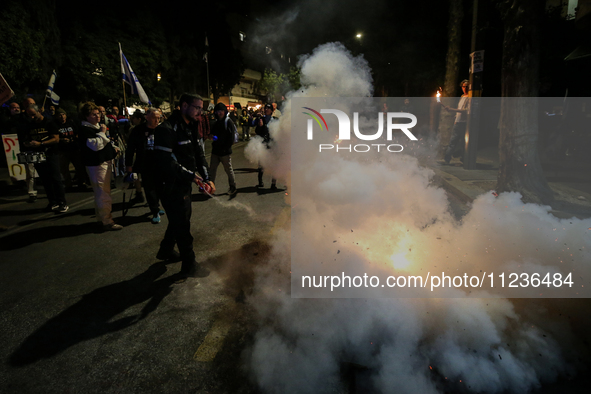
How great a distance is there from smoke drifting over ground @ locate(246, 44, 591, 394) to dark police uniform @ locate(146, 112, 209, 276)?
0.96 meters

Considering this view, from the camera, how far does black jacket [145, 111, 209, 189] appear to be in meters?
3.71

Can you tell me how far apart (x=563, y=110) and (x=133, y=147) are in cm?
1475

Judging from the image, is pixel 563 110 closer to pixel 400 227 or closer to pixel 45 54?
pixel 400 227

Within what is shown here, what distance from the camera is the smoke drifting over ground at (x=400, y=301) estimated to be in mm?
2393

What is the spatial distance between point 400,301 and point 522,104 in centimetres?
544

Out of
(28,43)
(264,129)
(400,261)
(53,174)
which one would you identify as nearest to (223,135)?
(264,129)

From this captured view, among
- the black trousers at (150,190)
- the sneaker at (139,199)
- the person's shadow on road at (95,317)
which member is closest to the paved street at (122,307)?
the person's shadow on road at (95,317)

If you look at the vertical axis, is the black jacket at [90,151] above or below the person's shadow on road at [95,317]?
above

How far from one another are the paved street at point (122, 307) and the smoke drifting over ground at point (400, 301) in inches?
14.8

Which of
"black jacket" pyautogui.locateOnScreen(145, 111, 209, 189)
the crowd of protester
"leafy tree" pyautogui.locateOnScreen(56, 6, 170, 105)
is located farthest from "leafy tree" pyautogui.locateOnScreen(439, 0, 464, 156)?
"leafy tree" pyautogui.locateOnScreen(56, 6, 170, 105)

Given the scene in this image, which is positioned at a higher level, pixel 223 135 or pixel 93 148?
pixel 223 135

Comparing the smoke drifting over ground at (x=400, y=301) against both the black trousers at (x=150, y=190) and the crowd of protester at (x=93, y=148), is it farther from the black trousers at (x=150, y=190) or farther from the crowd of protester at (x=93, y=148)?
the black trousers at (x=150, y=190)

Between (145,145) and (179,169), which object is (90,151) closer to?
(145,145)

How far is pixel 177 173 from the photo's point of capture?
3729mm
